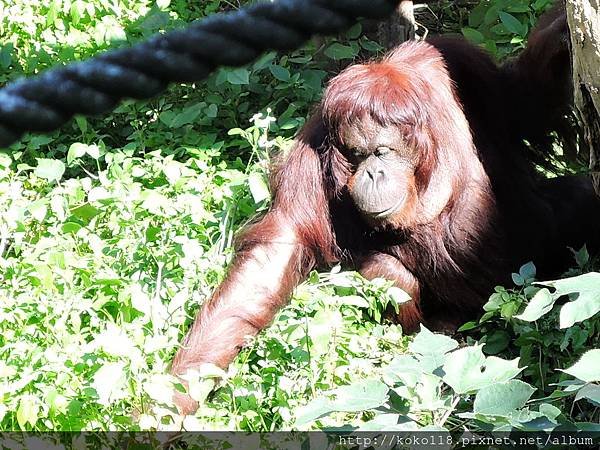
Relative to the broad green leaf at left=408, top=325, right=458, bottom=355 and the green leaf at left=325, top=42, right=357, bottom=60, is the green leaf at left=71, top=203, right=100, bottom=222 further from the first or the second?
the broad green leaf at left=408, top=325, right=458, bottom=355

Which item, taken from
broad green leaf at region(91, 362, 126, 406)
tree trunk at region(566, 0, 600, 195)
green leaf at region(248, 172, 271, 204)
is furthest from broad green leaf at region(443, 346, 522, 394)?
green leaf at region(248, 172, 271, 204)

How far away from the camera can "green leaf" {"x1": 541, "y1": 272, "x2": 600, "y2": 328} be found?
2279 mm

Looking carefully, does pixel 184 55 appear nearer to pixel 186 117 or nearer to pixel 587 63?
pixel 587 63

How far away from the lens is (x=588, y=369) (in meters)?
2.26

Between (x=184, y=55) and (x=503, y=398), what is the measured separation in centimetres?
127

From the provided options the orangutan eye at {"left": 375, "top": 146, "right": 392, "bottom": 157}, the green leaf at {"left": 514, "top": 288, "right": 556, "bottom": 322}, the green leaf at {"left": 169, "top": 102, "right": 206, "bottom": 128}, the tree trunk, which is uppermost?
the tree trunk

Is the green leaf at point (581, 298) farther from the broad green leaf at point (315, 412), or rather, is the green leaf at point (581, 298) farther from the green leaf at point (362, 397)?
the broad green leaf at point (315, 412)

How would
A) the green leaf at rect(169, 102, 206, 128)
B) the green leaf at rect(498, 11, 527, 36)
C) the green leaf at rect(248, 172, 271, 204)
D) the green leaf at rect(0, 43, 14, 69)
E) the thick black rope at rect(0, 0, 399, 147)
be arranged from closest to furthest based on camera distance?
1. the thick black rope at rect(0, 0, 399, 147)
2. the green leaf at rect(248, 172, 271, 204)
3. the green leaf at rect(498, 11, 527, 36)
4. the green leaf at rect(169, 102, 206, 128)
5. the green leaf at rect(0, 43, 14, 69)

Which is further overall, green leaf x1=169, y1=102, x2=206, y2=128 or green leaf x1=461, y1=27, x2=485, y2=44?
green leaf x1=461, y1=27, x2=485, y2=44

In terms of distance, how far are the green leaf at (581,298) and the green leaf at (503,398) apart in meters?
0.17

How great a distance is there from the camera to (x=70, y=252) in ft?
12.5

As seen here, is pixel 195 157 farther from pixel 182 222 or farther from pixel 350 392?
pixel 350 392

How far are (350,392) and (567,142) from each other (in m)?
1.96

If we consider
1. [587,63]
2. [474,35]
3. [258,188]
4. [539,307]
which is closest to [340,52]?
[474,35]
